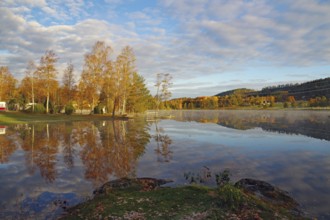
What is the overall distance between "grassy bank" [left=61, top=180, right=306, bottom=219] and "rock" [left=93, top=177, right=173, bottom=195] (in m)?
1.15

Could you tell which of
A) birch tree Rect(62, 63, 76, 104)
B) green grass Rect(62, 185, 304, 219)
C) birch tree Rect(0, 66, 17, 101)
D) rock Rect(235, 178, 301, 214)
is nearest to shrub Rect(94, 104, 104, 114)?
birch tree Rect(62, 63, 76, 104)

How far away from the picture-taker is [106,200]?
29.7ft

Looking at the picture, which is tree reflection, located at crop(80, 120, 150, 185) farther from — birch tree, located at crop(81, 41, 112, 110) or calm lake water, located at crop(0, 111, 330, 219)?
birch tree, located at crop(81, 41, 112, 110)

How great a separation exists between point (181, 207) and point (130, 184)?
3.64m

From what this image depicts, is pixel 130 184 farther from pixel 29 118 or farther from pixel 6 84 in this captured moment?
pixel 6 84

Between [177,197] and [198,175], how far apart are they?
13.6 feet

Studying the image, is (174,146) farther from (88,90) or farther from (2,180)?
(88,90)

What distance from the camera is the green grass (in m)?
7.58

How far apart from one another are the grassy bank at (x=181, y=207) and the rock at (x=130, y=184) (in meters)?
1.15

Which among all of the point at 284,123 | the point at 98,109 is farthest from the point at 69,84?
the point at 284,123

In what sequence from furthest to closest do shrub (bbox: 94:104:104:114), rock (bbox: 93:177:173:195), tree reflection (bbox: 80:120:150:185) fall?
shrub (bbox: 94:104:104:114) → tree reflection (bbox: 80:120:150:185) → rock (bbox: 93:177:173:195)

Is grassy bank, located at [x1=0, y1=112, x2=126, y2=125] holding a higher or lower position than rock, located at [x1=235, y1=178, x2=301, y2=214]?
higher

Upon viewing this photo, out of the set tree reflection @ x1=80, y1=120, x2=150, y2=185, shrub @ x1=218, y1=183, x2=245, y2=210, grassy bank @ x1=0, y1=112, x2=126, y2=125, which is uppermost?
grassy bank @ x1=0, y1=112, x2=126, y2=125

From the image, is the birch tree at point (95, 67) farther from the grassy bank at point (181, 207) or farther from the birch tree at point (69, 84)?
the grassy bank at point (181, 207)
